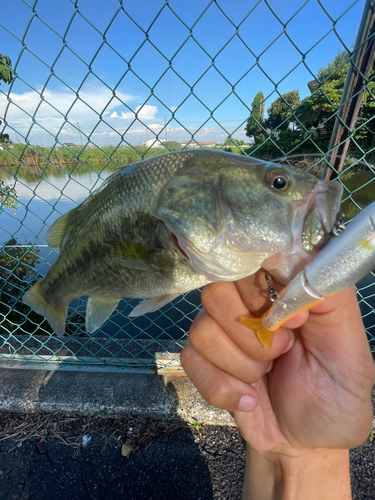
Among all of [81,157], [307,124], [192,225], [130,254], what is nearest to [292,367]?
[192,225]

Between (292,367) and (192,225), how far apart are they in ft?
2.91

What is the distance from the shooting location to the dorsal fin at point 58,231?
158cm

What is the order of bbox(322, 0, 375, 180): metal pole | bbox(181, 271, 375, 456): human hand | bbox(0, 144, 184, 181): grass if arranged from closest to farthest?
bbox(181, 271, 375, 456): human hand, bbox(322, 0, 375, 180): metal pole, bbox(0, 144, 184, 181): grass

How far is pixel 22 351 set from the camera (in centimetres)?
292

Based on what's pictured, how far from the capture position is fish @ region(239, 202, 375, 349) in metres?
0.74

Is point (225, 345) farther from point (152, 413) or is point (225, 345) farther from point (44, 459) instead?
point (44, 459)

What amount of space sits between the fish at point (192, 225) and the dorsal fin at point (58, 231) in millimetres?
120

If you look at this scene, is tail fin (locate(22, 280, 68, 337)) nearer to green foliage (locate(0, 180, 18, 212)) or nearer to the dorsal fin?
the dorsal fin

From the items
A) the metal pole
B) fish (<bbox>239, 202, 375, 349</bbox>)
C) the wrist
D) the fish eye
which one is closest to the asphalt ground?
the wrist

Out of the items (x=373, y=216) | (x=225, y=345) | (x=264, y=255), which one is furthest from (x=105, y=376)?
(x=373, y=216)

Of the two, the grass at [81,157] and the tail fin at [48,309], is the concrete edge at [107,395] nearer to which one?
the tail fin at [48,309]

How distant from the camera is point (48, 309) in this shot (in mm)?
1714

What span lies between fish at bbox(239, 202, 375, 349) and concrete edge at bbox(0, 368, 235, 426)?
196 cm


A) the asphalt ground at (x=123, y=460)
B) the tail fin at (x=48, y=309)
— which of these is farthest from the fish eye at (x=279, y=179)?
the asphalt ground at (x=123, y=460)
